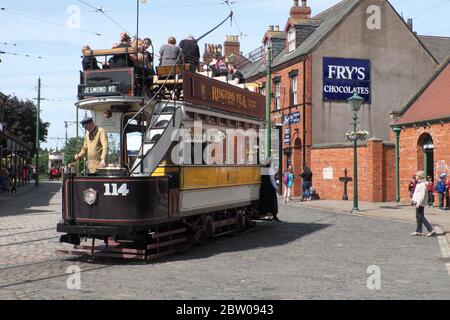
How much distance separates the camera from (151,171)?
980 centimetres

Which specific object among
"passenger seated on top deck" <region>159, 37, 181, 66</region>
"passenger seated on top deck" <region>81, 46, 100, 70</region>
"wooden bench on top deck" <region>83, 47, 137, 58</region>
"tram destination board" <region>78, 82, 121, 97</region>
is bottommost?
"tram destination board" <region>78, 82, 121, 97</region>

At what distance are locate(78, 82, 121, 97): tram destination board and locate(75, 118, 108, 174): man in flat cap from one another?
500 millimetres

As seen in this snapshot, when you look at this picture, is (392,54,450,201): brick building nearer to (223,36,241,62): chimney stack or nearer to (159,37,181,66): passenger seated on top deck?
(159,37,181,66): passenger seated on top deck

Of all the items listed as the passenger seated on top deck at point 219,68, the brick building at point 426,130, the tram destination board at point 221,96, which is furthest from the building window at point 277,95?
the passenger seated on top deck at point 219,68

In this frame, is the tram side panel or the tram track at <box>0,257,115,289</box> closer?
the tram track at <box>0,257,115,289</box>

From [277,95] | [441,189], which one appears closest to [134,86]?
[441,189]

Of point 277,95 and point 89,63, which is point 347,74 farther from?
point 89,63

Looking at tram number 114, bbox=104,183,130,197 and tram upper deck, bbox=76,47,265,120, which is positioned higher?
tram upper deck, bbox=76,47,265,120

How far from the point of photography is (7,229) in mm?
14961

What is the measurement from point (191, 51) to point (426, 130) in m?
16.7

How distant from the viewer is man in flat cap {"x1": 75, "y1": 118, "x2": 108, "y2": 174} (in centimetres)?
1006

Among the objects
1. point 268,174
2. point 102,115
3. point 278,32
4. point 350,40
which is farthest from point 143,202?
point 278,32

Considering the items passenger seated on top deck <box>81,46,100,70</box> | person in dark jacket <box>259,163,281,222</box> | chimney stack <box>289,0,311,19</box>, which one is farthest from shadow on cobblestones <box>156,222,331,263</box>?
chimney stack <box>289,0,311,19</box>

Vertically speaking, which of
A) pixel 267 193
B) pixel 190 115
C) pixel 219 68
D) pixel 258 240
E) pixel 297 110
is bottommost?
pixel 258 240
